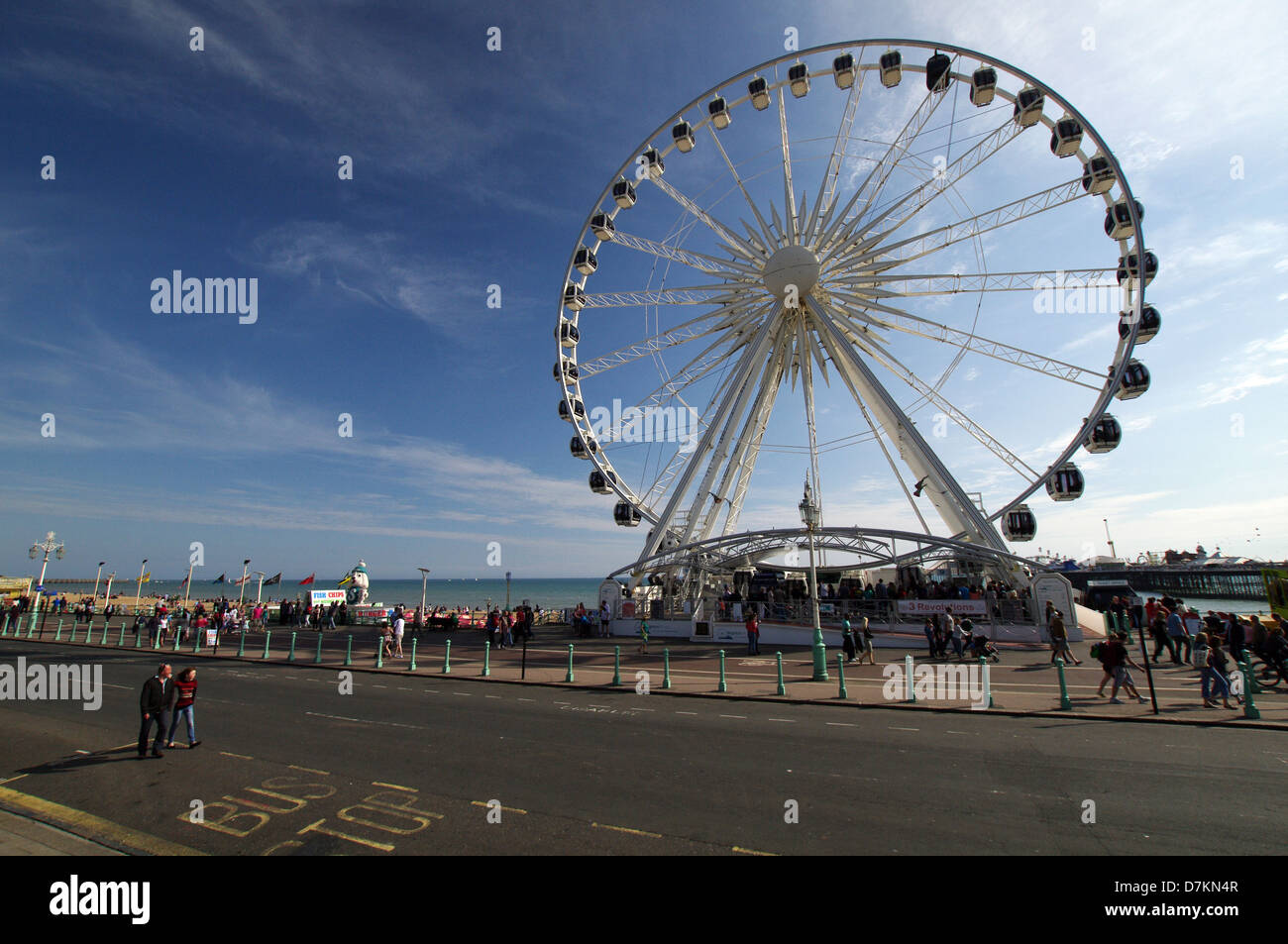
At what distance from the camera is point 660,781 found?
755cm

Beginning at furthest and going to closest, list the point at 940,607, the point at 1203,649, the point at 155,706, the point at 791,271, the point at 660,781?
1. the point at 791,271
2. the point at 940,607
3. the point at 1203,649
4. the point at 155,706
5. the point at 660,781

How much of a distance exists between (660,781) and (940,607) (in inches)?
746

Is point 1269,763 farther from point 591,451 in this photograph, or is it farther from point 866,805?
point 591,451

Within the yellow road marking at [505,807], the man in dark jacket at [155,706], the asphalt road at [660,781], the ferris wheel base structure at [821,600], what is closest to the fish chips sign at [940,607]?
the ferris wheel base structure at [821,600]

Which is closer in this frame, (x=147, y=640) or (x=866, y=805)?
(x=866, y=805)

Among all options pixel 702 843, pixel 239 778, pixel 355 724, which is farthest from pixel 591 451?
pixel 702 843

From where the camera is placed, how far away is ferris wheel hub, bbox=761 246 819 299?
2792 centimetres

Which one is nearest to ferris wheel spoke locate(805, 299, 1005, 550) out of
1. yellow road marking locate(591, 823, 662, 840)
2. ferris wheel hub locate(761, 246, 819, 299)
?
ferris wheel hub locate(761, 246, 819, 299)

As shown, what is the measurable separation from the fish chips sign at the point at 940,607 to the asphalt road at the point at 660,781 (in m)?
12.2

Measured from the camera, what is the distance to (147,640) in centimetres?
2859

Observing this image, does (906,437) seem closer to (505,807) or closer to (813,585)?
(813,585)

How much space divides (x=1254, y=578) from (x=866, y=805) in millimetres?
112690
